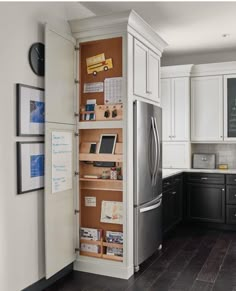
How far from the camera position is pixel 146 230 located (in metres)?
3.64

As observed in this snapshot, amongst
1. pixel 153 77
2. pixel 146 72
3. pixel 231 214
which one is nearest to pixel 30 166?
pixel 146 72

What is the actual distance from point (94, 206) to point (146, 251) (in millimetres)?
738

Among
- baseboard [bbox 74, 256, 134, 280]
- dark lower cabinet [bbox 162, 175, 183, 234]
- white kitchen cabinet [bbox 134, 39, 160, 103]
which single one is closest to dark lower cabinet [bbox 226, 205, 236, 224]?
dark lower cabinet [bbox 162, 175, 183, 234]

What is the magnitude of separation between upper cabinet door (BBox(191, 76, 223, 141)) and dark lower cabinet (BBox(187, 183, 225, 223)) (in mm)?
807

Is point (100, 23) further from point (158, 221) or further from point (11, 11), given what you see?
point (158, 221)

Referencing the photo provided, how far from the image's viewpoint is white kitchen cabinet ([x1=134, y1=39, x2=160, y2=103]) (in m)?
3.52

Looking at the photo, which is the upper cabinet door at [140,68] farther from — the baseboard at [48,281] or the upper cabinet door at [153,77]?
the baseboard at [48,281]

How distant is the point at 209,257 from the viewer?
3951 mm

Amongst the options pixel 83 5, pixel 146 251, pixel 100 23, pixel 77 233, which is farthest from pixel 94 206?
pixel 83 5

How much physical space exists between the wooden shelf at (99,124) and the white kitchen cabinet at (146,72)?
1.25 ft

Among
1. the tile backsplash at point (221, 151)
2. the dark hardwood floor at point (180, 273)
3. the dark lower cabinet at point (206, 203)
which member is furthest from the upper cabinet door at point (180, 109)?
the dark hardwood floor at point (180, 273)

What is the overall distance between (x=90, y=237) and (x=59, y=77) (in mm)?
1668

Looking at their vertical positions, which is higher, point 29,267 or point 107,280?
point 29,267

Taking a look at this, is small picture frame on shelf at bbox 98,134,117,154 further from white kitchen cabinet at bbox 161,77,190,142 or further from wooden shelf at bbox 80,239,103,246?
white kitchen cabinet at bbox 161,77,190,142
